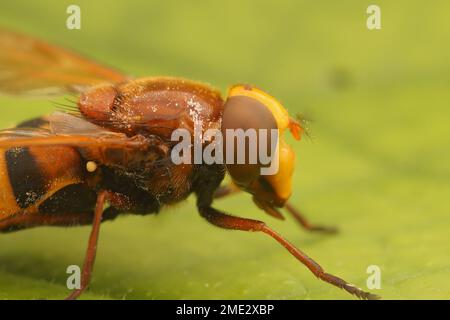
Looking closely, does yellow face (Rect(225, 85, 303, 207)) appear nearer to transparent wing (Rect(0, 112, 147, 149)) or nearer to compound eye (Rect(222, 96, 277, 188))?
compound eye (Rect(222, 96, 277, 188))

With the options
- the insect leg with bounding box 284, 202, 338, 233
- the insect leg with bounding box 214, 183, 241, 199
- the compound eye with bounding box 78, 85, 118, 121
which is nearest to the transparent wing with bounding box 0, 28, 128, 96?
the compound eye with bounding box 78, 85, 118, 121

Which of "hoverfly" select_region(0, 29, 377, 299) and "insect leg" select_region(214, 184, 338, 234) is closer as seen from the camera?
"hoverfly" select_region(0, 29, 377, 299)

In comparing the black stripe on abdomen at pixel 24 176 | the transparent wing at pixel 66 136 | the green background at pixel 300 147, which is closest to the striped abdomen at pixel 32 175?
the black stripe on abdomen at pixel 24 176

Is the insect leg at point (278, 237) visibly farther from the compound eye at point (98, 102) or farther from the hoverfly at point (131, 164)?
the compound eye at point (98, 102)

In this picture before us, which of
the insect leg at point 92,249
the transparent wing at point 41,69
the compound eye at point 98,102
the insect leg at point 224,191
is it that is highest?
the transparent wing at point 41,69

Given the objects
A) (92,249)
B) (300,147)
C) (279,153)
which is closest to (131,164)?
(92,249)

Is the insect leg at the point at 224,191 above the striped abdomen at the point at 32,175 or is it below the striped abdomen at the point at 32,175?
above

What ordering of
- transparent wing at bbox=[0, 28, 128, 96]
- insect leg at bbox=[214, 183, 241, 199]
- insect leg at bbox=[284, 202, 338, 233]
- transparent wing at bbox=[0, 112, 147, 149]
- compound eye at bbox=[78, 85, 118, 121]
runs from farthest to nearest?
transparent wing at bbox=[0, 28, 128, 96], insect leg at bbox=[284, 202, 338, 233], insect leg at bbox=[214, 183, 241, 199], compound eye at bbox=[78, 85, 118, 121], transparent wing at bbox=[0, 112, 147, 149]
